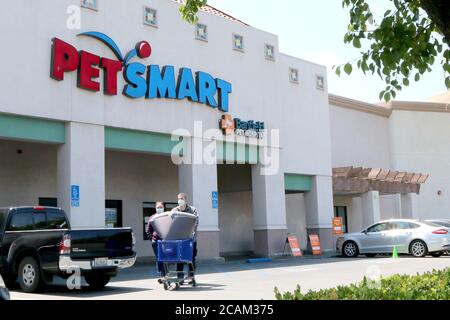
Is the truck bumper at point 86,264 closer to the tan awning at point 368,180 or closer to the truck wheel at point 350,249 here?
the truck wheel at point 350,249

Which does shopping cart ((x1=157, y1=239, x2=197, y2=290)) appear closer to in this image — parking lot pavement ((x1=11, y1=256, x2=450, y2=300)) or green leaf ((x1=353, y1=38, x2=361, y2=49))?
parking lot pavement ((x1=11, y1=256, x2=450, y2=300))

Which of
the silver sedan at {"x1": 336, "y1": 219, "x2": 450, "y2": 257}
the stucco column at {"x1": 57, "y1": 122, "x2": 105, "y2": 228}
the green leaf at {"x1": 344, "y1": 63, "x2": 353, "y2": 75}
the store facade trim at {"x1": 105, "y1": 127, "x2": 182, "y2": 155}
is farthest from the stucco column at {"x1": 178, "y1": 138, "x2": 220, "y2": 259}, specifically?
the green leaf at {"x1": 344, "y1": 63, "x2": 353, "y2": 75}

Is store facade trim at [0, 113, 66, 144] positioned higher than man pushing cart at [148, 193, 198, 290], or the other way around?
store facade trim at [0, 113, 66, 144]

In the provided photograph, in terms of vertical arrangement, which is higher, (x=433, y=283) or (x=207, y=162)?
(x=207, y=162)

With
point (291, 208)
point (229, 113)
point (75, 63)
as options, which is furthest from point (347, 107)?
point (75, 63)

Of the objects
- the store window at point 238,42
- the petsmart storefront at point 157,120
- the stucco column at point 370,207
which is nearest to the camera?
the petsmart storefront at point 157,120

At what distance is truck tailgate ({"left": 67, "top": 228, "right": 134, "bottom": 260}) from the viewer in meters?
12.9

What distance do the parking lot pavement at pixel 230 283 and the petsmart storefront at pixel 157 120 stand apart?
4052 millimetres

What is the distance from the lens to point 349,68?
9312 millimetres

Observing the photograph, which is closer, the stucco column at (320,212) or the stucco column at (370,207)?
the stucco column at (320,212)

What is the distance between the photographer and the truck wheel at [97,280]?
14.1 meters

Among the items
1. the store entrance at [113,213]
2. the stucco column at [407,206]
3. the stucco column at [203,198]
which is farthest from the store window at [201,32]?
the stucco column at [407,206]
